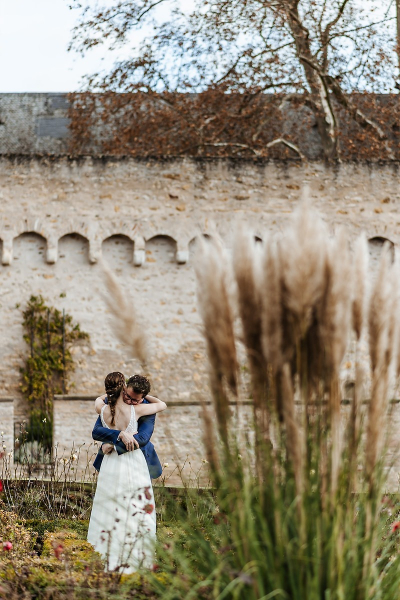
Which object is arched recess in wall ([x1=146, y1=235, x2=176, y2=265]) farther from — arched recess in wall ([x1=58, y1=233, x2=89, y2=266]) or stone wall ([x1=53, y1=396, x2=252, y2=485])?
stone wall ([x1=53, y1=396, x2=252, y2=485])

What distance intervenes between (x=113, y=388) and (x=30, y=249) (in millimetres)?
6806

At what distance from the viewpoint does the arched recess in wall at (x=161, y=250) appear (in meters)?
11.5

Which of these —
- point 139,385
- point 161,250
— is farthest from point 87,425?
point 139,385

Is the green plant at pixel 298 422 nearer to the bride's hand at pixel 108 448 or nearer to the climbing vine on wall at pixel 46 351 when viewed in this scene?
the bride's hand at pixel 108 448

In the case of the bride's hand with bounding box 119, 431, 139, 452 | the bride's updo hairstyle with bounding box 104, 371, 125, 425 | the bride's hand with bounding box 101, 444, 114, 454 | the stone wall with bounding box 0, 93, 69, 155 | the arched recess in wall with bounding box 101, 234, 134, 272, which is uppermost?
the stone wall with bounding box 0, 93, 69, 155

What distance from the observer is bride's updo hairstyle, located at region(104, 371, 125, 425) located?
4938 millimetres

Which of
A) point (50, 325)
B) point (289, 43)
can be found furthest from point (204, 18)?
point (50, 325)

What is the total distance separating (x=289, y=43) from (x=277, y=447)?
1393 centimetres

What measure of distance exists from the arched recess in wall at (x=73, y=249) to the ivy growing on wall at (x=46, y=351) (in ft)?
2.14

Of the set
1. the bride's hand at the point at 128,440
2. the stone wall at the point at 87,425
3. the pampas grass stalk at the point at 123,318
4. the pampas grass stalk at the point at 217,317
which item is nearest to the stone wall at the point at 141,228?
→ the stone wall at the point at 87,425

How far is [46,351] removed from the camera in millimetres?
11070

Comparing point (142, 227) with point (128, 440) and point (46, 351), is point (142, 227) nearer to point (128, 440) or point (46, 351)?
point (46, 351)

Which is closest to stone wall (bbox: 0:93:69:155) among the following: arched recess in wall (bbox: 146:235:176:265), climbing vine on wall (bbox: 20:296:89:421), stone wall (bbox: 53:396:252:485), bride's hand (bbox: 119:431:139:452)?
arched recess in wall (bbox: 146:235:176:265)

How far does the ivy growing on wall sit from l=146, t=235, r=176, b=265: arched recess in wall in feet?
4.55
